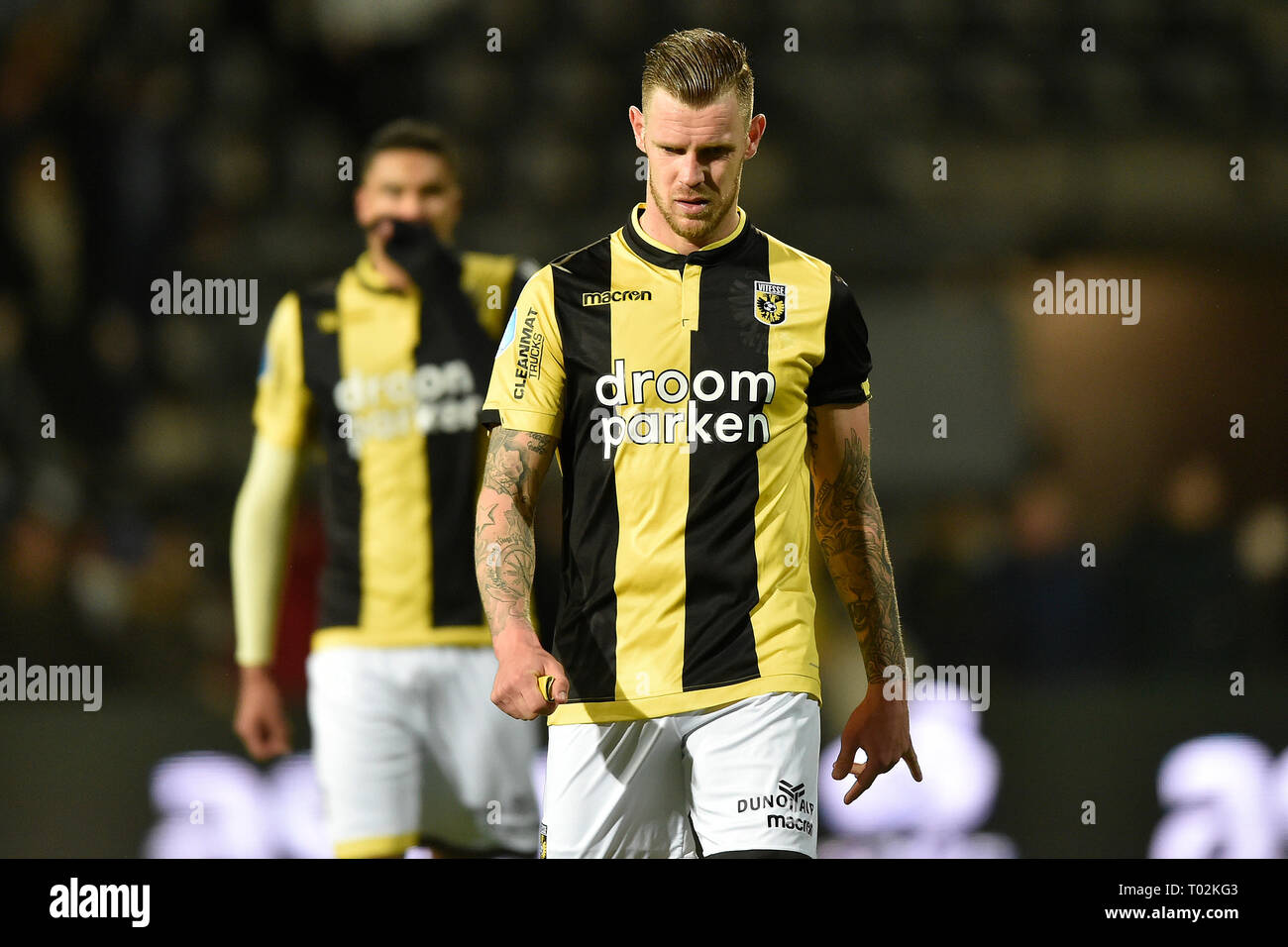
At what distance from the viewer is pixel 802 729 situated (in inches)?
109

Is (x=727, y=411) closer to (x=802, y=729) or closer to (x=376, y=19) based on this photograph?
(x=802, y=729)

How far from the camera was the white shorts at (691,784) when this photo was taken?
8.89 feet

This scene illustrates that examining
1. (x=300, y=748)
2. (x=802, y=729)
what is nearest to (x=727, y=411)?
(x=802, y=729)

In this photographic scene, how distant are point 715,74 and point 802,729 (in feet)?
4.32

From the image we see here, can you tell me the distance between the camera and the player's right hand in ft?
14.9

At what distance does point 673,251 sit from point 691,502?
0.55 metres

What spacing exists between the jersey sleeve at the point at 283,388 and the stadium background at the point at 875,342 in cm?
50

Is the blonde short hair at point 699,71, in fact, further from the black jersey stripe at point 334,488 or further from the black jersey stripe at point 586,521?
the black jersey stripe at point 334,488

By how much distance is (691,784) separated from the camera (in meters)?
2.79
